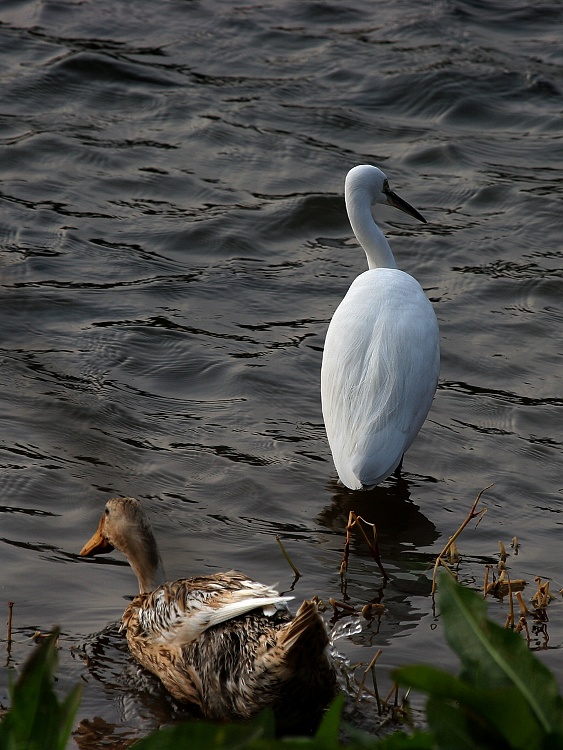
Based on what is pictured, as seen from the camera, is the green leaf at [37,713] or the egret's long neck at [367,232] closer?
the green leaf at [37,713]

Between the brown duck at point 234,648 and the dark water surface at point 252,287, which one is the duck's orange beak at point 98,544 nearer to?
the dark water surface at point 252,287

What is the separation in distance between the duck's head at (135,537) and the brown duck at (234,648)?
4.1 inches

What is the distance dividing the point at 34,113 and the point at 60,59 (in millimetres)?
1021

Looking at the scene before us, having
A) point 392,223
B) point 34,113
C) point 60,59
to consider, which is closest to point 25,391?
point 392,223

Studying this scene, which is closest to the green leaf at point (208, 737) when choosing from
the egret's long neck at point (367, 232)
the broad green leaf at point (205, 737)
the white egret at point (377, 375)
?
the broad green leaf at point (205, 737)

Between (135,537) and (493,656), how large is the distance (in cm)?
231

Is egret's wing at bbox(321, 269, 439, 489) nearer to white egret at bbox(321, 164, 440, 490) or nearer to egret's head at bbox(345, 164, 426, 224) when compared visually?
white egret at bbox(321, 164, 440, 490)

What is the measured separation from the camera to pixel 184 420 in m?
5.93

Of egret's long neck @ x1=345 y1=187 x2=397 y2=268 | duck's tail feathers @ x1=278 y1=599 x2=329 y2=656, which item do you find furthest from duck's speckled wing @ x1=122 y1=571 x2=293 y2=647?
egret's long neck @ x1=345 y1=187 x2=397 y2=268

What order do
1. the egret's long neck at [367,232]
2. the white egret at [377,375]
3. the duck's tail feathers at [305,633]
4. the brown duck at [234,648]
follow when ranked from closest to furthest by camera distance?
the duck's tail feathers at [305,633], the brown duck at [234,648], the white egret at [377,375], the egret's long neck at [367,232]

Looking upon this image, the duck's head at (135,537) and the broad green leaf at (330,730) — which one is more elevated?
the broad green leaf at (330,730)

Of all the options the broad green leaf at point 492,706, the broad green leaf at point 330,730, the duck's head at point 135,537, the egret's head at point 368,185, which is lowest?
the duck's head at point 135,537

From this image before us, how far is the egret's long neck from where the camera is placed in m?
6.75

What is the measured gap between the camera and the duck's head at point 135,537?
4.01 m
